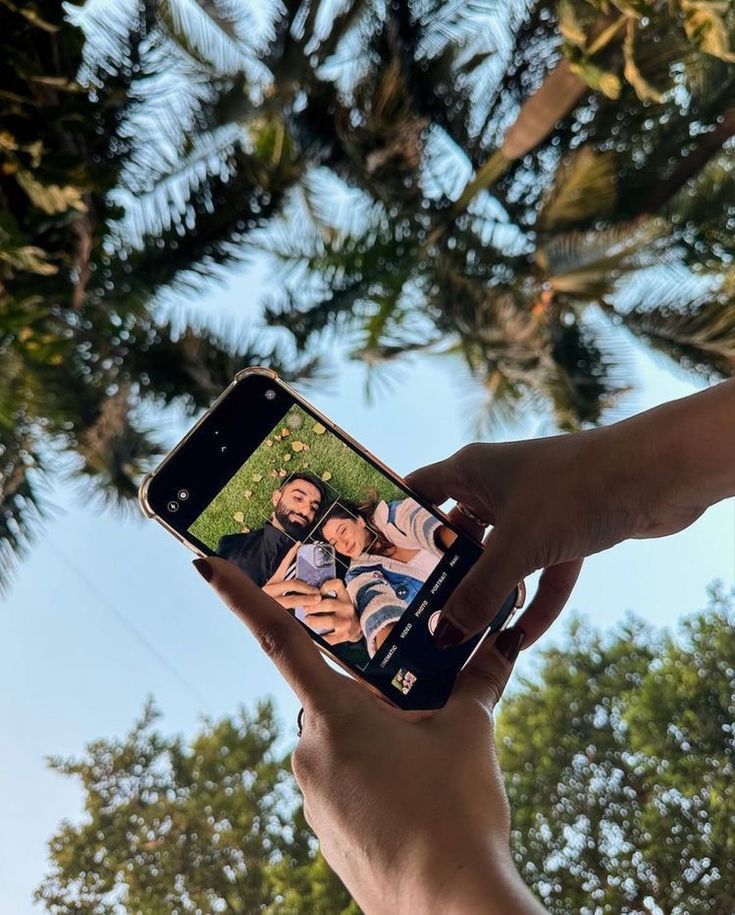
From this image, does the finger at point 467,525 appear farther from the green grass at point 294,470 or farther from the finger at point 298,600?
the finger at point 298,600

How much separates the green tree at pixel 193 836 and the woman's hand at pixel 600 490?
4.76 feet

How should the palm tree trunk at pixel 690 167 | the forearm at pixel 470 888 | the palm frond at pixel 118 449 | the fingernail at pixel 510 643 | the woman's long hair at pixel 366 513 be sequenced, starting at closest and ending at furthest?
the forearm at pixel 470 888 → the fingernail at pixel 510 643 → the woman's long hair at pixel 366 513 → the palm frond at pixel 118 449 → the palm tree trunk at pixel 690 167

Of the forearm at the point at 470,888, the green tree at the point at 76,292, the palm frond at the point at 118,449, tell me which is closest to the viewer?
→ the forearm at the point at 470,888

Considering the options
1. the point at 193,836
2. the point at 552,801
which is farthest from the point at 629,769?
the point at 193,836

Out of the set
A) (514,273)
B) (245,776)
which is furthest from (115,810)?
(514,273)

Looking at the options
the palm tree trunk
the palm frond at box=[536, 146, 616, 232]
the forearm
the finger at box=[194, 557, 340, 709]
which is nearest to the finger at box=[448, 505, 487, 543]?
the finger at box=[194, 557, 340, 709]

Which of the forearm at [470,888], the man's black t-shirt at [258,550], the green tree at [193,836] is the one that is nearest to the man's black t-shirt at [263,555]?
the man's black t-shirt at [258,550]

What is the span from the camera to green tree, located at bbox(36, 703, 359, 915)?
1.85 meters

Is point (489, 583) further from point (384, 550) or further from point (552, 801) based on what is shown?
point (552, 801)

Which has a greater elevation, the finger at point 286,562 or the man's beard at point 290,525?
the man's beard at point 290,525

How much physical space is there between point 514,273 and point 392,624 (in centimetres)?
120

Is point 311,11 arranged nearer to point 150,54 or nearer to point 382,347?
point 150,54

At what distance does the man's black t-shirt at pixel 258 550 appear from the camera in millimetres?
794

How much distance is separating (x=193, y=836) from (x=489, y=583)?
1594 millimetres
